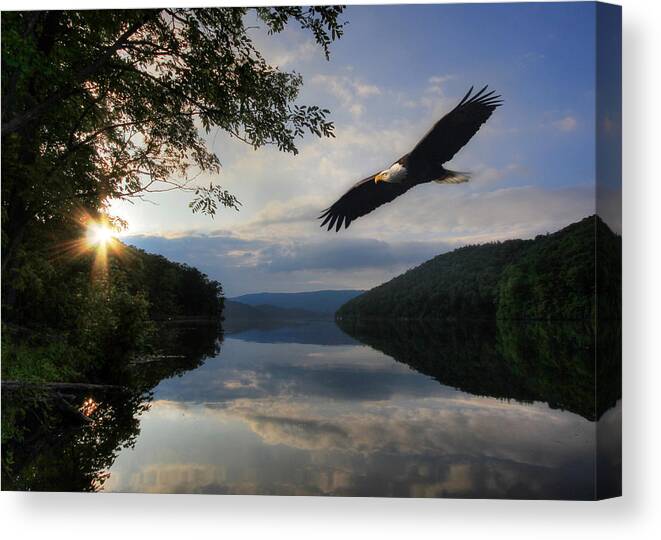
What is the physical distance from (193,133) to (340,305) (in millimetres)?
2046

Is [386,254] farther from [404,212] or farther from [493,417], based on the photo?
[493,417]

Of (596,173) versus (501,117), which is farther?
(501,117)

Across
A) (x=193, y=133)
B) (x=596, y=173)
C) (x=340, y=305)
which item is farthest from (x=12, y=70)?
(x=596, y=173)

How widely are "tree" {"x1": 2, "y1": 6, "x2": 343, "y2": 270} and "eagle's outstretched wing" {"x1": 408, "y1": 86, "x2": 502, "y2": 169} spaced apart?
84 centimetres

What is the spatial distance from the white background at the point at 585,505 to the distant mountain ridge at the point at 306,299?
1.59 metres

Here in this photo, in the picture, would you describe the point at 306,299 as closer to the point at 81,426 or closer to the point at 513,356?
the point at 513,356

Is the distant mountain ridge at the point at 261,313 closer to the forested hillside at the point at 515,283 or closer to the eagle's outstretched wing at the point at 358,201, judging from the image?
the forested hillside at the point at 515,283

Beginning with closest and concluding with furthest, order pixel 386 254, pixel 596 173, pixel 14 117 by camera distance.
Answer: pixel 596 173
pixel 14 117
pixel 386 254

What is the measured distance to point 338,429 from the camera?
3.78 m

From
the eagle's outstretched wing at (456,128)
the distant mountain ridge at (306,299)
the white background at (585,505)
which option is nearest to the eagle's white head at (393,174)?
the eagle's outstretched wing at (456,128)

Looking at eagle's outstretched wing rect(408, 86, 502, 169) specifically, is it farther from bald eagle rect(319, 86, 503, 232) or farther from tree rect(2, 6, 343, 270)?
tree rect(2, 6, 343, 270)

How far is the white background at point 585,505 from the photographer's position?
131 inches

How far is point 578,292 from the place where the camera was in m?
3.50

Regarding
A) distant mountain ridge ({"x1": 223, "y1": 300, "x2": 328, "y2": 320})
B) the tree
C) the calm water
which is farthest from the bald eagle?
the calm water
